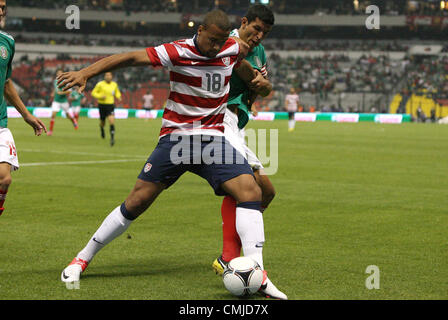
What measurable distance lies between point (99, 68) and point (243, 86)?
1585mm

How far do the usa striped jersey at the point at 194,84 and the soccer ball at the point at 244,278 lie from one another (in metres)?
1.07

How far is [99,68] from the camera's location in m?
5.21

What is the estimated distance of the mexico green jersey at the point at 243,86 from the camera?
20.9ft

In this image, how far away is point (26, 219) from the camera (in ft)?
29.7

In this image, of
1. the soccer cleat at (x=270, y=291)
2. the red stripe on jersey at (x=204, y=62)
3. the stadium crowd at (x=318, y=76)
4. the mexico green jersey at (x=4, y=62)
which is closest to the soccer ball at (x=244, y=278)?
the soccer cleat at (x=270, y=291)

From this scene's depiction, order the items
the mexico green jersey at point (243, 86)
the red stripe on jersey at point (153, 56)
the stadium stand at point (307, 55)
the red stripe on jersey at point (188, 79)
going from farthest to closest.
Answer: the stadium stand at point (307, 55) < the mexico green jersey at point (243, 86) < the red stripe on jersey at point (188, 79) < the red stripe on jersey at point (153, 56)

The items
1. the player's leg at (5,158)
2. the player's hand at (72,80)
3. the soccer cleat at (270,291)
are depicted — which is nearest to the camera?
the player's hand at (72,80)

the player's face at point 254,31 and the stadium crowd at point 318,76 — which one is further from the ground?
the player's face at point 254,31

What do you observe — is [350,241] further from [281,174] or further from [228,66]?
[281,174]

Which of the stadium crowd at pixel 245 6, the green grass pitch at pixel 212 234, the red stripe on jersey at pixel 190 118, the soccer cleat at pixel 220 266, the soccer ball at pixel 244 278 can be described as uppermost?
the red stripe on jersey at pixel 190 118

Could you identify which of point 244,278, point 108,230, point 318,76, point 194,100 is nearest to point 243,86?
point 194,100

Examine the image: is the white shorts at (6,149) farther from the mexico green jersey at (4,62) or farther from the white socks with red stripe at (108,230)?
the white socks with red stripe at (108,230)

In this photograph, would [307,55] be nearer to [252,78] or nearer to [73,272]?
[252,78]

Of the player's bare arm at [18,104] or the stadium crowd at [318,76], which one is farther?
the stadium crowd at [318,76]
